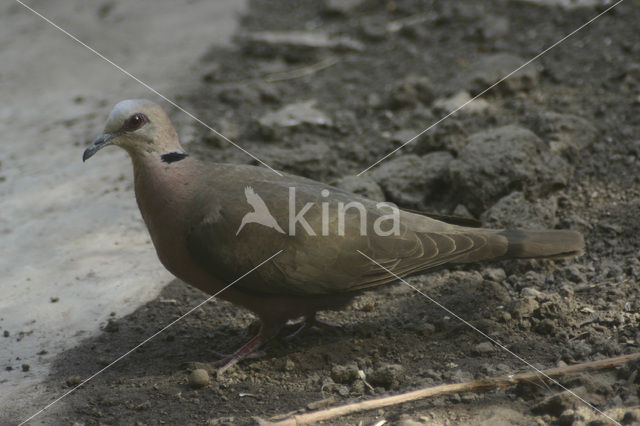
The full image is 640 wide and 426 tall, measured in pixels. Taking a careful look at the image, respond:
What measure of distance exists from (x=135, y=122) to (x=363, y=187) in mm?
1506

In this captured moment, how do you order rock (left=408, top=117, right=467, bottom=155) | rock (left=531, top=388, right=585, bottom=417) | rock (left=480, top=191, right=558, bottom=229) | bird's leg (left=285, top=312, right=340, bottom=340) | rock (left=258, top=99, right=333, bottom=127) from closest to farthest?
rock (left=531, top=388, right=585, bottom=417) < bird's leg (left=285, top=312, right=340, bottom=340) < rock (left=480, top=191, right=558, bottom=229) < rock (left=408, top=117, right=467, bottom=155) < rock (left=258, top=99, right=333, bottom=127)

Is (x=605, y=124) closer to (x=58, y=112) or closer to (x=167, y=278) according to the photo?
(x=167, y=278)

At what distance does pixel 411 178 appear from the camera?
4.40 m

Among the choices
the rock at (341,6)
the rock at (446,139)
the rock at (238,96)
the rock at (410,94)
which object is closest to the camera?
the rock at (446,139)

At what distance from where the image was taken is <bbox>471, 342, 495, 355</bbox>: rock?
10.3 feet

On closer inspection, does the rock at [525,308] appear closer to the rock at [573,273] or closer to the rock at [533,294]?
the rock at [533,294]

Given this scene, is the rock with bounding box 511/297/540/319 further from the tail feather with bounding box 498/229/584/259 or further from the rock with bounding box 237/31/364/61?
the rock with bounding box 237/31/364/61

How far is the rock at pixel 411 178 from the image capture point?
434cm

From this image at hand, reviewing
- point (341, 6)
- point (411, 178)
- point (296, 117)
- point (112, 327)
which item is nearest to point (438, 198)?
point (411, 178)

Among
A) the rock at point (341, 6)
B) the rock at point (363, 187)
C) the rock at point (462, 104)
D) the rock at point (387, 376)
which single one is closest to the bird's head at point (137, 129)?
the rock at point (363, 187)

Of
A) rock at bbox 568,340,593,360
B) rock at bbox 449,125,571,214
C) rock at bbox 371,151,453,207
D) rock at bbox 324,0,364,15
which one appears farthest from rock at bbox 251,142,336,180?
rock at bbox 324,0,364,15

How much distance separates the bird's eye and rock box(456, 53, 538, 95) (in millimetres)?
3042

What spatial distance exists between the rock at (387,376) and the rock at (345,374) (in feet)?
0.26

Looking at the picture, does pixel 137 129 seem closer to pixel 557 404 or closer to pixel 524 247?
pixel 524 247
